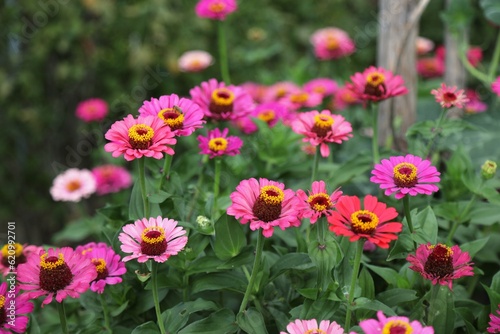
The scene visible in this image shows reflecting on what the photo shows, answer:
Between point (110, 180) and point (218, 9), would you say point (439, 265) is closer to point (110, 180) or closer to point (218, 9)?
point (218, 9)

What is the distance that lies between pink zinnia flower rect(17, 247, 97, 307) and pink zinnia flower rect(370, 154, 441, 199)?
0.43 m

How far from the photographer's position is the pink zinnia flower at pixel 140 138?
2.82ft

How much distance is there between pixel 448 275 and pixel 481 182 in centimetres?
34

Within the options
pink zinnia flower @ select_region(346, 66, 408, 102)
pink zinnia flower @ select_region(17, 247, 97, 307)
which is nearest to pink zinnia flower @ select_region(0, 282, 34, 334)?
pink zinnia flower @ select_region(17, 247, 97, 307)

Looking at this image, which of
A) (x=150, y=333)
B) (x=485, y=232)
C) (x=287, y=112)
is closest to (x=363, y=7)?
(x=287, y=112)

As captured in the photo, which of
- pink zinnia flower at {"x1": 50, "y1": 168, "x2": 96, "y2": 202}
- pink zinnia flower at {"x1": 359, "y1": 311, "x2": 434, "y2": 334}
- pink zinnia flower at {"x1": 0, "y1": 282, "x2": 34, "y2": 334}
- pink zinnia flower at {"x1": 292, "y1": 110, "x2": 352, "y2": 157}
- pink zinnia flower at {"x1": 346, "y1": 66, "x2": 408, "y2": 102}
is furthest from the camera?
pink zinnia flower at {"x1": 50, "y1": 168, "x2": 96, "y2": 202}

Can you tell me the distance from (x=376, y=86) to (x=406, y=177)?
0.31 m

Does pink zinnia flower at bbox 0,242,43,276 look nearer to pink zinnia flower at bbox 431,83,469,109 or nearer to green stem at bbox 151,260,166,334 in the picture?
green stem at bbox 151,260,166,334

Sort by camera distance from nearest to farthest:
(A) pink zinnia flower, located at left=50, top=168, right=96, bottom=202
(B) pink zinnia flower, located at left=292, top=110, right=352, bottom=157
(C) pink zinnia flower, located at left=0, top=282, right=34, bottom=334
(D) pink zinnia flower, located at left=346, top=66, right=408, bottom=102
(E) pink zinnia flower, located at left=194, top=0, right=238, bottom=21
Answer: (C) pink zinnia flower, located at left=0, top=282, right=34, bottom=334
(B) pink zinnia flower, located at left=292, top=110, right=352, bottom=157
(D) pink zinnia flower, located at left=346, top=66, right=408, bottom=102
(E) pink zinnia flower, located at left=194, top=0, right=238, bottom=21
(A) pink zinnia flower, located at left=50, top=168, right=96, bottom=202

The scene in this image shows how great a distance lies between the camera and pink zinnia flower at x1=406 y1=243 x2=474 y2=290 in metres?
0.84

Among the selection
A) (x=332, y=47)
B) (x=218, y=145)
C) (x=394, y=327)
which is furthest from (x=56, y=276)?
(x=332, y=47)

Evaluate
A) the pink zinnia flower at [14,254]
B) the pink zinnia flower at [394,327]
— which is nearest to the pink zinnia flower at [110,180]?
the pink zinnia flower at [14,254]

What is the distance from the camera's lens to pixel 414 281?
100cm

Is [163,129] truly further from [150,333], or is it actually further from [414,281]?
[414,281]
